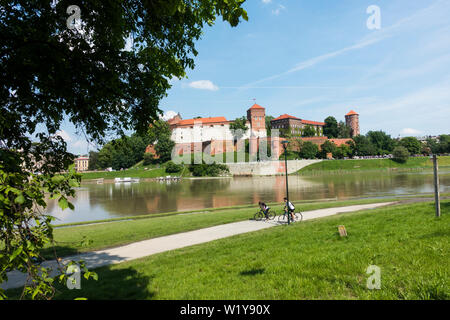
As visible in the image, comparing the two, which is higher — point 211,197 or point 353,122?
point 353,122

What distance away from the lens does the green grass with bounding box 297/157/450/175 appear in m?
80.5

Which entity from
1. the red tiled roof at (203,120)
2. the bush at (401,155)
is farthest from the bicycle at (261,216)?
the red tiled roof at (203,120)

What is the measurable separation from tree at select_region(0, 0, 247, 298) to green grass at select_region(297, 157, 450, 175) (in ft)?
253

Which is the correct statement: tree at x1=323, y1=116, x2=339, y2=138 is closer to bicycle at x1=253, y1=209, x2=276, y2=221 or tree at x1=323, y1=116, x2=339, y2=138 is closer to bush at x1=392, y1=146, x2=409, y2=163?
bush at x1=392, y1=146, x2=409, y2=163

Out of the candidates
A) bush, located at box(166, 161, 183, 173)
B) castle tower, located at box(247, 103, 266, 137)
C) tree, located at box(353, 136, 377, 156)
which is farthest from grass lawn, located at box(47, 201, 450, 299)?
castle tower, located at box(247, 103, 266, 137)

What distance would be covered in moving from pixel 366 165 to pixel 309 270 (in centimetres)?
8947

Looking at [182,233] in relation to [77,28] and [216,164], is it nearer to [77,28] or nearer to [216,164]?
[77,28]

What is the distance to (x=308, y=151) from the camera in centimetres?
9106

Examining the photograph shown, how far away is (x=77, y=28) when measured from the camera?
5.16m

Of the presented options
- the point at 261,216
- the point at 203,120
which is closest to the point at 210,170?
the point at 203,120

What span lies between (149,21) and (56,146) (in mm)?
2880

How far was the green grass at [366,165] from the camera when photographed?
8050 cm

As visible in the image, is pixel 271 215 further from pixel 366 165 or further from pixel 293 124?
pixel 293 124
